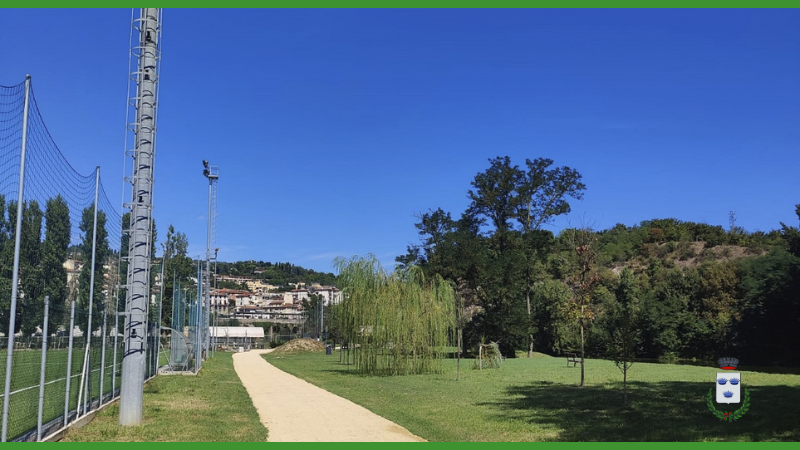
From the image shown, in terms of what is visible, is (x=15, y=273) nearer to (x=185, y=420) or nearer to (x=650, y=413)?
(x=185, y=420)

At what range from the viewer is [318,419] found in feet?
39.9

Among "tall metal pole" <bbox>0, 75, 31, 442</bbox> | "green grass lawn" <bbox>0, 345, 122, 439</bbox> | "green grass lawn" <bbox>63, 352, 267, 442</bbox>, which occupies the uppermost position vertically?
"tall metal pole" <bbox>0, 75, 31, 442</bbox>

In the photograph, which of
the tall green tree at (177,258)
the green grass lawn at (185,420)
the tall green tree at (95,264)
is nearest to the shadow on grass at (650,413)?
the green grass lawn at (185,420)

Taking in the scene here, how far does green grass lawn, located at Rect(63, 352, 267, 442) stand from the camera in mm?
9906

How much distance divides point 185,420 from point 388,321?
13.3 metres

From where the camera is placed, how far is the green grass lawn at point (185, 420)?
9.91 metres

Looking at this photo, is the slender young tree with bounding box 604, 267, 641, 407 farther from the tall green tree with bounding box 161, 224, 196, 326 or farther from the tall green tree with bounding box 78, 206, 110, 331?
the tall green tree with bounding box 161, 224, 196, 326

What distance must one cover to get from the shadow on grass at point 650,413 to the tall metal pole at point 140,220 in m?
6.83

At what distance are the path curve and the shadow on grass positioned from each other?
2693 millimetres

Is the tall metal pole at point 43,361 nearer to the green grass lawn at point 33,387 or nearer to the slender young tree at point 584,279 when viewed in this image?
the green grass lawn at point 33,387

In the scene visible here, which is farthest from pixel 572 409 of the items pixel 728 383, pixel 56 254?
pixel 56 254

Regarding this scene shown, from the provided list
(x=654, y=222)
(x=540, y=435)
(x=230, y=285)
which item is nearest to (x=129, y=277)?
(x=540, y=435)

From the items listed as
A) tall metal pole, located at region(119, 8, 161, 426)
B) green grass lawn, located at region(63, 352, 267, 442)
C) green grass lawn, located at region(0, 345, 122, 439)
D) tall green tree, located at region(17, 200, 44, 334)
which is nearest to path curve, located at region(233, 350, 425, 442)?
green grass lawn, located at region(63, 352, 267, 442)

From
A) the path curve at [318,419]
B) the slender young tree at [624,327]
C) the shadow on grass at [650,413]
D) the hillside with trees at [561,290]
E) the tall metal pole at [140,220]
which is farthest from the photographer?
the hillside with trees at [561,290]
